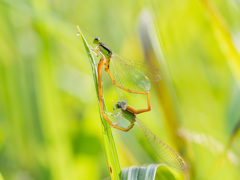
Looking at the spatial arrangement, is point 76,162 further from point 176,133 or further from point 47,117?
point 176,133

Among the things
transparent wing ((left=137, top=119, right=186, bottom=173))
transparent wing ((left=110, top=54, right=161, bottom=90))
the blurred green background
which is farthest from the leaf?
transparent wing ((left=110, top=54, right=161, bottom=90))

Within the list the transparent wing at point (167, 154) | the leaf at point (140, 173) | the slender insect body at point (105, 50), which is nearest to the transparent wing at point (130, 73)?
the slender insect body at point (105, 50)

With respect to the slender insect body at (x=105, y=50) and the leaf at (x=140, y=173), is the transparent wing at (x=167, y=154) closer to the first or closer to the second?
the leaf at (x=140, y=173)

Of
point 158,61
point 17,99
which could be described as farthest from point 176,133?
point 17,99

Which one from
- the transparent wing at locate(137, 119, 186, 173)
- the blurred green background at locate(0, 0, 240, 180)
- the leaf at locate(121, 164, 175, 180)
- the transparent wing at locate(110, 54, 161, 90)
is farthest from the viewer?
the transparent wing at locate(110, 54, 161, 90)

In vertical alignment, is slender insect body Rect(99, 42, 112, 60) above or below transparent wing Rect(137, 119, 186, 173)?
above

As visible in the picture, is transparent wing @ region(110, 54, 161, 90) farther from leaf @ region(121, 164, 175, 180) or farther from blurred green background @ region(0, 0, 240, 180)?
leaf @ region(121, 164, 175, 180)
